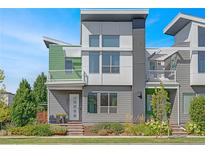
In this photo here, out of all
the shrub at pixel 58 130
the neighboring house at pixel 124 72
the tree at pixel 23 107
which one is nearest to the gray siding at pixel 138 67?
the neighboring house at pixel 124 72

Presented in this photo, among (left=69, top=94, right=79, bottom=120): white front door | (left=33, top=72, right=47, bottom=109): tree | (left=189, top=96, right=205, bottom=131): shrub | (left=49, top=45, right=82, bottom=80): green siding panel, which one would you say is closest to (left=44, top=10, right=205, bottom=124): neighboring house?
(left=49, top=45, right=82, bottom=80): green siding panel

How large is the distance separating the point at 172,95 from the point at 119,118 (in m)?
3.74

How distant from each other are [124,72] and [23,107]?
658 cm

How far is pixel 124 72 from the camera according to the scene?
2667 cm

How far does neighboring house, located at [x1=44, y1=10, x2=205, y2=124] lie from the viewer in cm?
2641

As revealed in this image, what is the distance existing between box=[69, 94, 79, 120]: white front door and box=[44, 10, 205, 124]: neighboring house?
1004 mm

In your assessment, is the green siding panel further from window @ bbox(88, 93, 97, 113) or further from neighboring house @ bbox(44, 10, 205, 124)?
window @ bbox(88, 93, 97, 113)

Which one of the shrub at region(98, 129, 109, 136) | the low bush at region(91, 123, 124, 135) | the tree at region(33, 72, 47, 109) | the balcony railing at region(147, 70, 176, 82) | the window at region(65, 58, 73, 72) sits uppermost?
the window at region(65, 58, 73, 72)

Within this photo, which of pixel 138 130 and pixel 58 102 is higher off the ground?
pixel 58 102

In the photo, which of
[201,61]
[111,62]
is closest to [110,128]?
[111,62]

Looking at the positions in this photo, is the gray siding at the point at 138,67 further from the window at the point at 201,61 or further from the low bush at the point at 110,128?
the window at the point at 201,61

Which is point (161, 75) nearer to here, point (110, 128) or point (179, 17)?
point (179, 17)

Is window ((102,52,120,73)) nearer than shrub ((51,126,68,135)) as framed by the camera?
No
